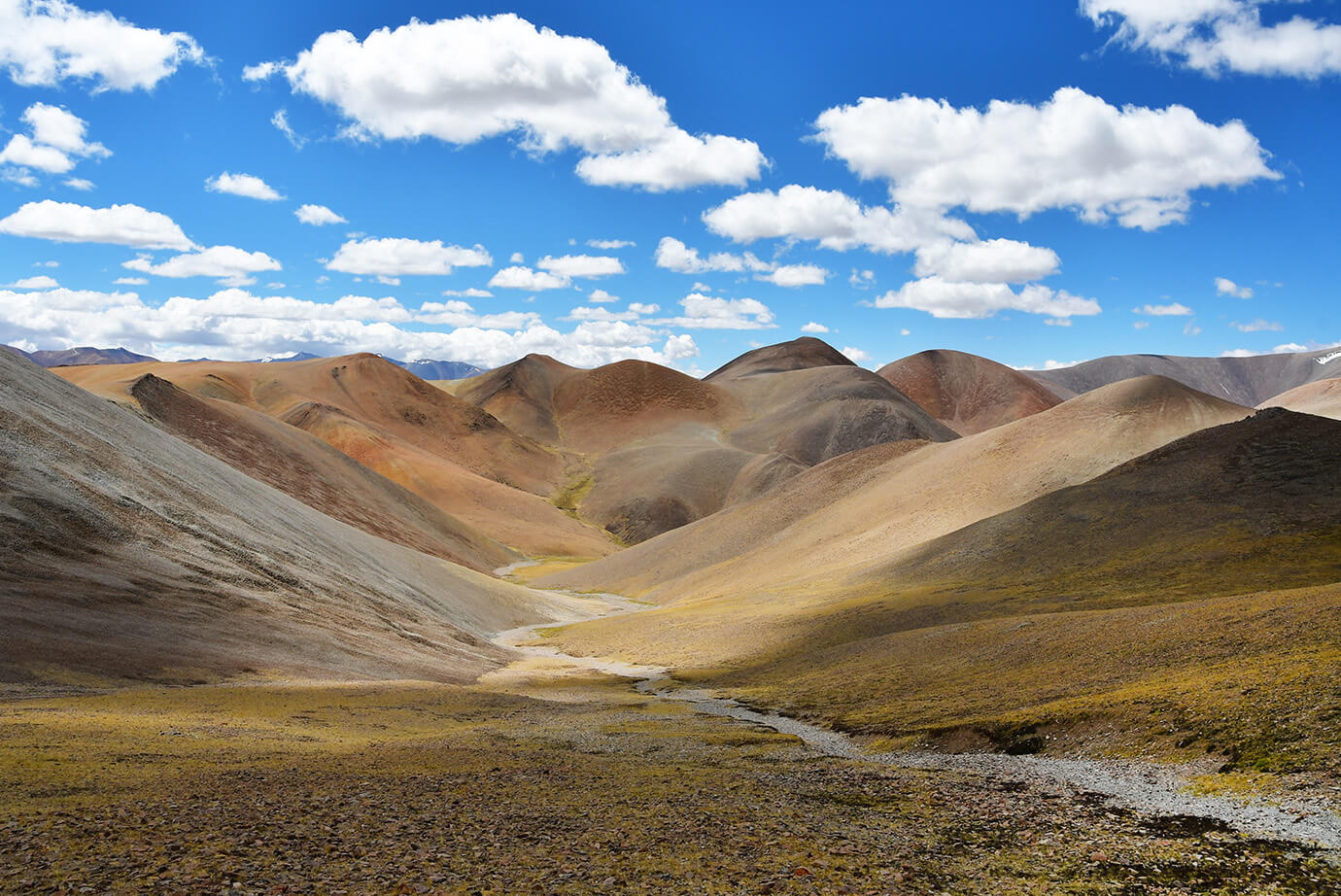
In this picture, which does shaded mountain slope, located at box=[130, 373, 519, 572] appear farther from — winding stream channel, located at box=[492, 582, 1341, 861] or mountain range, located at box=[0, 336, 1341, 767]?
winding stream channel, located at box=[492, 582, 1341, 861]

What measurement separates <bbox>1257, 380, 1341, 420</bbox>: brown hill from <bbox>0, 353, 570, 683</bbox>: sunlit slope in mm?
156900

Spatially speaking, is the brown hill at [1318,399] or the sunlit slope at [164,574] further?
the brown hill at [1318,399]

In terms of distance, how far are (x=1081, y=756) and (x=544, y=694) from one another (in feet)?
100.0

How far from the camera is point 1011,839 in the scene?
16.6 m

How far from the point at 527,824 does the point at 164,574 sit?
130 feet

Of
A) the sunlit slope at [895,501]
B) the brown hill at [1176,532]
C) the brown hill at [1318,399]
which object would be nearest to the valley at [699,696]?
the brown hill at [1176,532]

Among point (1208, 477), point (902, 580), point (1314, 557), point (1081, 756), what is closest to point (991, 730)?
point (1081, 756)

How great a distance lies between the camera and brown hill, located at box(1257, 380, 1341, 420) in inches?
6117

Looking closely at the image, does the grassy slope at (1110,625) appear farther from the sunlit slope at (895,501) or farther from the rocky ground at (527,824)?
the sunlit slope at (895,501)

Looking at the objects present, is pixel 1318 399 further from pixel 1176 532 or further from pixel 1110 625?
pixel 1110 625

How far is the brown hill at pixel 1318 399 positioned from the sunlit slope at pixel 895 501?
6837 cm

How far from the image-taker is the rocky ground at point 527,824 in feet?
43.8

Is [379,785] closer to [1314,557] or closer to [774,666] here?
[774,666]

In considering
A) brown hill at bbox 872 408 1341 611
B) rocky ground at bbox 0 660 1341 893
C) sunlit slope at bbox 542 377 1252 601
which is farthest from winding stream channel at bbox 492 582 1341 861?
sunlit slope at bbox 542 377 1252 601
